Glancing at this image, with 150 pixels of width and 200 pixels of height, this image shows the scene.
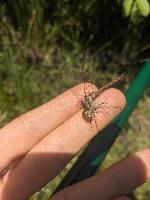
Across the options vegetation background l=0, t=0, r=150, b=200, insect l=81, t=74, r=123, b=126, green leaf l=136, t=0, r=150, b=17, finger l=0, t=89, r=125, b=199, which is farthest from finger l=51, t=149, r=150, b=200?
vegetation background l=0, t=0, r=150, b=200

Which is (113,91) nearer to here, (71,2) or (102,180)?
(102,180)

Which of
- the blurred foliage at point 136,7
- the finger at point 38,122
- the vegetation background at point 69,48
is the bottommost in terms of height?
the vegetation background at point 69,48

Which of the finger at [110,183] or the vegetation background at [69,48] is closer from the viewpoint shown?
the finger at [110,183]

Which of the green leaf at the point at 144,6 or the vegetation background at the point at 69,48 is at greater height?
the green leaf at the point at 144,6

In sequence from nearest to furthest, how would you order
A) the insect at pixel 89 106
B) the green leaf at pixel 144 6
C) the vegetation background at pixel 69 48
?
1. the insect at pixel 89 106
2. the green leaf at pixel 144 6
3. the vegetation background at pixel 69 48

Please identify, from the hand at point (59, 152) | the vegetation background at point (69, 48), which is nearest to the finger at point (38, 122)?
the hand at point (59, 152)

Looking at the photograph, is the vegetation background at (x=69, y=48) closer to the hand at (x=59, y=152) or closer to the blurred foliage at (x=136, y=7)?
the blurred foliage at (x=136, y=7)

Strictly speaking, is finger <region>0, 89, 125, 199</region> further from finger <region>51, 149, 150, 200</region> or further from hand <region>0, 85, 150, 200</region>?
finger <region>51, 149, 150, 200</region>
